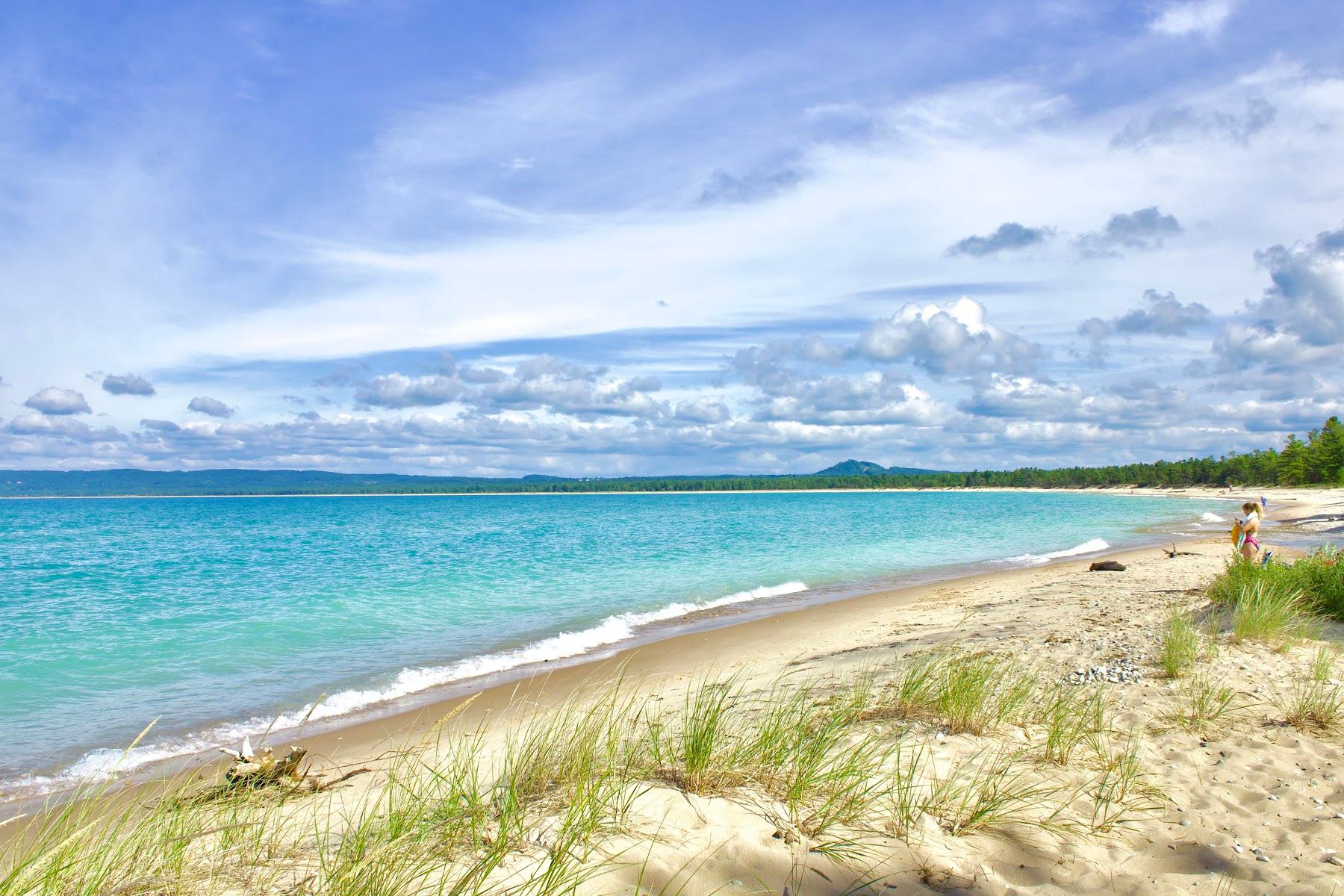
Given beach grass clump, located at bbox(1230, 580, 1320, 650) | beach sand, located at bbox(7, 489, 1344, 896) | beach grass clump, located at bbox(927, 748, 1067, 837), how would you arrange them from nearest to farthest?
beach sand, located at bbox(7, 489, 1344, 896) → beach grass clump, located at bbox(927, 748, 1067, 837) → beach grass clump, located at bbox(1230, 580, 1320, 650)

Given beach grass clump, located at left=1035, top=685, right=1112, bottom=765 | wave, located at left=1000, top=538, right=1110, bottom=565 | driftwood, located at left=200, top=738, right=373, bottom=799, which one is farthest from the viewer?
wave, located at left=1000, top=538, right=1110, bottom=565

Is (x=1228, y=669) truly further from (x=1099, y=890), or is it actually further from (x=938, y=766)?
(x=1099, y=890)

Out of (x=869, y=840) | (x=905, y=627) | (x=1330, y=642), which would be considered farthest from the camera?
(x=905, y=627)

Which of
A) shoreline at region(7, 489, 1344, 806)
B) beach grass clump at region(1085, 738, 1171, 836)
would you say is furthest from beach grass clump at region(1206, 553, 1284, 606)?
beach grass clump at region(1085, 738, 1171, 836)

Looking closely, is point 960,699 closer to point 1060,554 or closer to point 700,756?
point 700,756

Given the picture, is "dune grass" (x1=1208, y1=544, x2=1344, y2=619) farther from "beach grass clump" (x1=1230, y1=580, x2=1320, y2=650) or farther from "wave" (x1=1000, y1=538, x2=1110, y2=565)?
"wave" (x1=1000, y1=538, x2=1110, y2=565)

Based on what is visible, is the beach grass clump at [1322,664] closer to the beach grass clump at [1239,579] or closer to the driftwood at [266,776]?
the beach grass clump at [1239,579]

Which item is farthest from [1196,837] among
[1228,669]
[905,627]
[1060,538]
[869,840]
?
[1060,538]

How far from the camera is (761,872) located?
395cm

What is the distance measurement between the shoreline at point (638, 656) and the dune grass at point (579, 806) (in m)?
0.66

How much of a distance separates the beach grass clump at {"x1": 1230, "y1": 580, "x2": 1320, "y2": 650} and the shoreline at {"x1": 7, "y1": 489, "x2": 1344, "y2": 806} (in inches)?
261

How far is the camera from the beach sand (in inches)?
156

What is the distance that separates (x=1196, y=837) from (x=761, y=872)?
2726mm

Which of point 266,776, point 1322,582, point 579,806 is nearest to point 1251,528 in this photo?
point 1322,582
